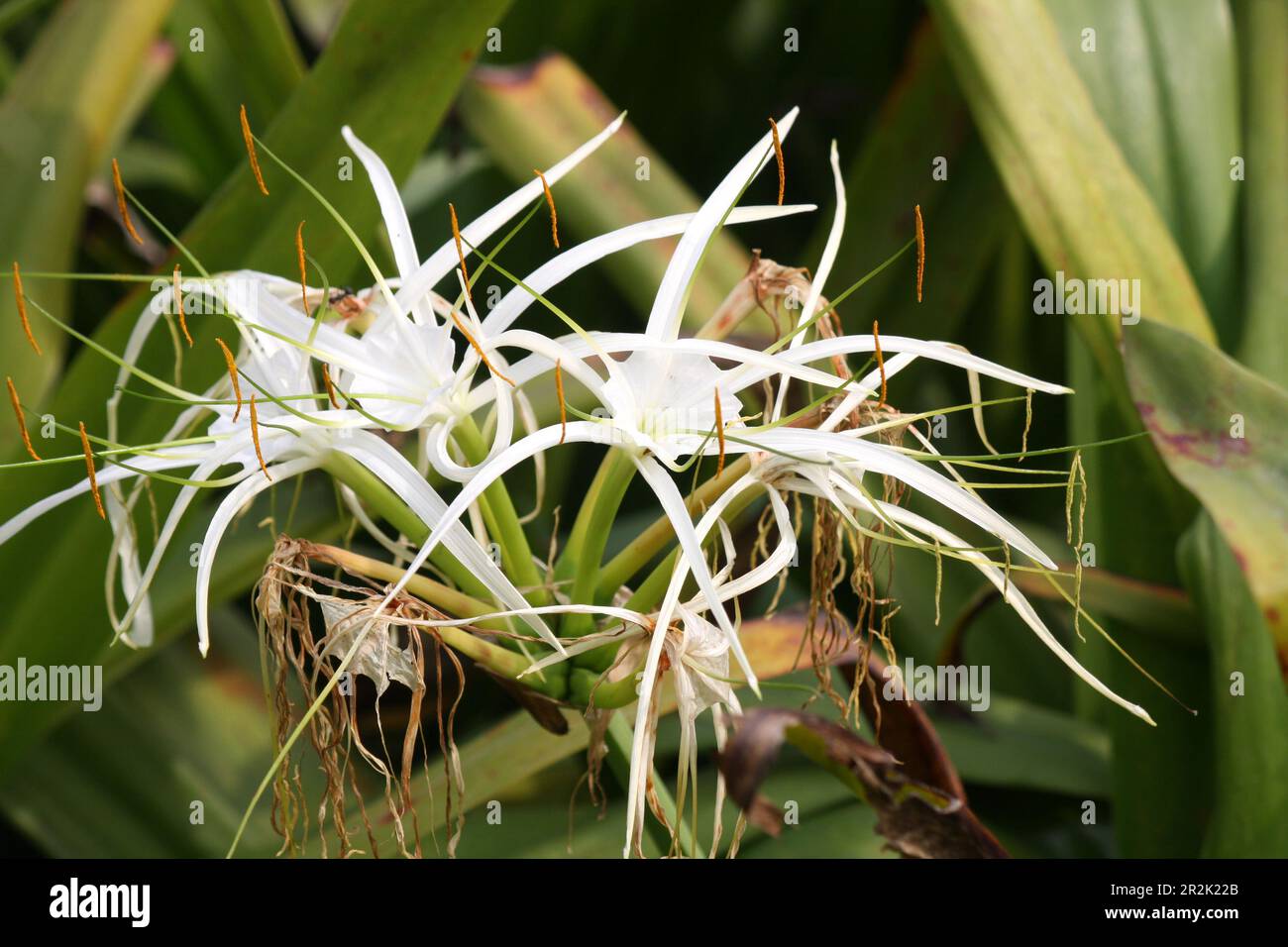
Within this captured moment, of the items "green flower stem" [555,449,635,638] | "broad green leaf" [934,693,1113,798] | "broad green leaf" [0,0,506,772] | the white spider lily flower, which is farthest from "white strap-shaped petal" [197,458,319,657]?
"broad green leaf" [934,693,1113,798]

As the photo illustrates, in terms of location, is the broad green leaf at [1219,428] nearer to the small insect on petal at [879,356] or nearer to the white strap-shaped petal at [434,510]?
the small insect on petal at [879,356]

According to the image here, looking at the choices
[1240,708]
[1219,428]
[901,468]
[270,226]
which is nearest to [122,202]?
[270,226]

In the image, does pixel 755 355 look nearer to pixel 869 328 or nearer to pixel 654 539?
pixel 654 539

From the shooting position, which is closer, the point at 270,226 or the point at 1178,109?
the point at 270,226

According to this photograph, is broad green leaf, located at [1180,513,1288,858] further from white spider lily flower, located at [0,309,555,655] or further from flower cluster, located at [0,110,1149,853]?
white spider lily flower, located at [0,309,555,655]

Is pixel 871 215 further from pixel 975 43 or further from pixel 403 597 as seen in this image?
pixel 403 597
